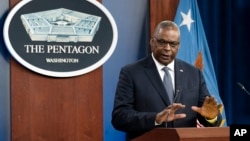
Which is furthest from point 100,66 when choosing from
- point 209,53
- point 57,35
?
point 209,53

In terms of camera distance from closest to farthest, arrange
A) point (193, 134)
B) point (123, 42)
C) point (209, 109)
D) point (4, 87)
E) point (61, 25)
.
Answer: point (193, 134)
point (209, 109)
point (4, 87)
point (61, 25)
point (123, 42)

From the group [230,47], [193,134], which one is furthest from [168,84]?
[230,47]

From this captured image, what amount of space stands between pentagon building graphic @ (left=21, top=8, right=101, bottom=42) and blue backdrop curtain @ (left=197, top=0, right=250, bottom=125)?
1127 mm

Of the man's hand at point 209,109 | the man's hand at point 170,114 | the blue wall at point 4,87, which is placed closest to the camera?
the man's hand at point 170,114

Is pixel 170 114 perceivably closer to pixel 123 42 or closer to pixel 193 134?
pixel 193 134

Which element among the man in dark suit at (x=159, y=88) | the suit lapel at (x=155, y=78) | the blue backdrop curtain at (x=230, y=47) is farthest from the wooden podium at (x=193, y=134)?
the blue backdrop curtain at (x=230, y=47)

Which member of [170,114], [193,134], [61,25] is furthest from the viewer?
[61,25]

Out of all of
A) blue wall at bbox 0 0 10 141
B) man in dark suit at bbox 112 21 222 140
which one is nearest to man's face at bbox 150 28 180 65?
man in dark suit at bbox 112 21 222 140

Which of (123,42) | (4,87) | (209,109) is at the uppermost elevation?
(123,42)

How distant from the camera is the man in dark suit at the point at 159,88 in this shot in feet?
8.55

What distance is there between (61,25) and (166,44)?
4.79 ft

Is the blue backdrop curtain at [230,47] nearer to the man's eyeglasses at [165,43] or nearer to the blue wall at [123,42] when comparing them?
the blue wall at [123,42]

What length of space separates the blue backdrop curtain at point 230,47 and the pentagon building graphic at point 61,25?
1.13m

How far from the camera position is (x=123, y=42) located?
415 centimetres
